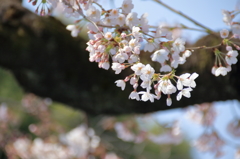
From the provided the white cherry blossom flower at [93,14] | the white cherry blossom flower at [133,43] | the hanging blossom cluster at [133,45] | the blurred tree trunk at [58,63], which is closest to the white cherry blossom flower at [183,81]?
the hanging blossom cluster at [133,45]

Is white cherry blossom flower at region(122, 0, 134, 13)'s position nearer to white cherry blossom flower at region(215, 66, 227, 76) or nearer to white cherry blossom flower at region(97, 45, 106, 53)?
white cherry blossom flower at region(97, 45, 106, 53)

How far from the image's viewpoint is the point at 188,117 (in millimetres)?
2953

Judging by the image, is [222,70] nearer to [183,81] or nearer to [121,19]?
[183,81]

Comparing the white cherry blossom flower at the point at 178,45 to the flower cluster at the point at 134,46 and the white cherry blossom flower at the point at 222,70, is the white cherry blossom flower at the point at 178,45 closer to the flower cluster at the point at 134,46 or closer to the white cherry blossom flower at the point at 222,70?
the flower cluster at the point at 134,46

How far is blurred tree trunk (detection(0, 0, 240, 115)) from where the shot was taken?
154 cm

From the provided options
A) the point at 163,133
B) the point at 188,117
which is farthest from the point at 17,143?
the point at 188,117

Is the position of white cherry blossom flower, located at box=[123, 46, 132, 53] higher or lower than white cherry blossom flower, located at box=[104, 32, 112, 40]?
lower

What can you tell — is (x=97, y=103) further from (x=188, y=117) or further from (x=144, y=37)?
(x=188, y=117)

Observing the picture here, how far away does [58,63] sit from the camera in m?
1.56

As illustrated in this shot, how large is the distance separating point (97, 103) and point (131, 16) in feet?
3.17

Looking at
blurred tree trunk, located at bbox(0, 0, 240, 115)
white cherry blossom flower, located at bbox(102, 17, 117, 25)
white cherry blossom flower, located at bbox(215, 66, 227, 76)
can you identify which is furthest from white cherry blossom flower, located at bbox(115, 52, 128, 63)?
blurred tree trunk, located at bbox(0, 0, 240, 115)

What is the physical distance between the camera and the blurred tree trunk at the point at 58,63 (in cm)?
154

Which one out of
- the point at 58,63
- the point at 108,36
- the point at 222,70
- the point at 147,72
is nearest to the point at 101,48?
the point at 108,36

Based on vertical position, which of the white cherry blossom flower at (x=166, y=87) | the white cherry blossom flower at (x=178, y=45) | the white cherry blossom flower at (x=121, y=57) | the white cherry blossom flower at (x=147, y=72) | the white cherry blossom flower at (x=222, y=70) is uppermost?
the white cherry blossom flower at (x=178, y=45)
